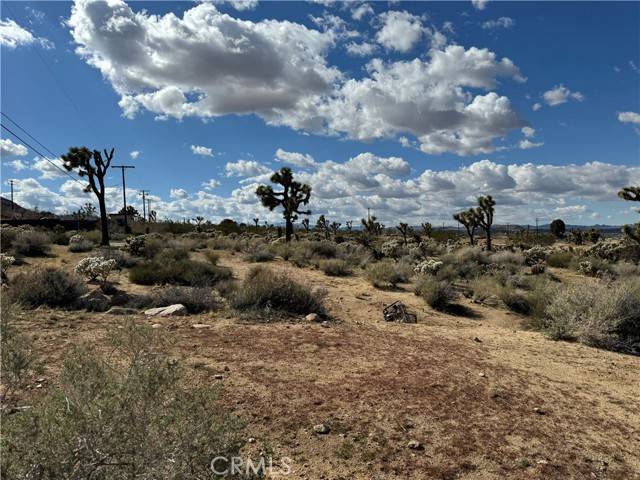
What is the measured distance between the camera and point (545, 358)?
26.7 feet

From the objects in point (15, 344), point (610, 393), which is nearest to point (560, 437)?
point (610, 393)

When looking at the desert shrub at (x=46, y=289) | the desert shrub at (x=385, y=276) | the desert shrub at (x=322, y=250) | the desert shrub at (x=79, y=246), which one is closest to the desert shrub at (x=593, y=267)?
the desert shrub at (x=385, y=276)

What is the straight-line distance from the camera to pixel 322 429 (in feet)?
15.7

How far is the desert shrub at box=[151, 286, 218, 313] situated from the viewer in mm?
11234

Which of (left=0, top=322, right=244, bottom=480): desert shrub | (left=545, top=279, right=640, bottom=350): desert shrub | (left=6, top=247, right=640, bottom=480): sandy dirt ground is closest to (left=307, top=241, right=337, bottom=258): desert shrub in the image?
(left=6, top=247, right=640, bottom=480): sandy dirt ground

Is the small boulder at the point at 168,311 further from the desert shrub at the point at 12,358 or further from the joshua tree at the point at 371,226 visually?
the joshua tree at the point at 371,226

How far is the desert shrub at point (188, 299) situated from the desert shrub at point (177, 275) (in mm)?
2232

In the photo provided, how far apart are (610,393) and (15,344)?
24.7 feet

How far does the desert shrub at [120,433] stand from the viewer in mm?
2420

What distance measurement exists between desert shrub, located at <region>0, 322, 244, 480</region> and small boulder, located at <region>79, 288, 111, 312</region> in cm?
848

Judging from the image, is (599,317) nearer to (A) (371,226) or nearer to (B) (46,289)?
(B) (46,289)

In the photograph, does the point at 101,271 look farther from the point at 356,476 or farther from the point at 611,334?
the point at 611,334

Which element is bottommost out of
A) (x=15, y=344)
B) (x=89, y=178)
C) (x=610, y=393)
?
(x=610, y=393)

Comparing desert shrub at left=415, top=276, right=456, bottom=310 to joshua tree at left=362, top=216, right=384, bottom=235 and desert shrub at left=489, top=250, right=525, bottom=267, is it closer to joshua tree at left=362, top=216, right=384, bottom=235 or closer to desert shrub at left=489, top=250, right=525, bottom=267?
desert shrub at left=489, top=250, right=525, bottom=267
